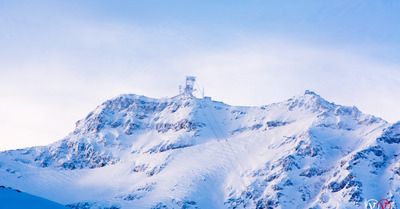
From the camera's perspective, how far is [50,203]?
172 feet

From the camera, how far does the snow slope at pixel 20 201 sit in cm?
5075

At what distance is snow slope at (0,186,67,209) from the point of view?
1998 inches

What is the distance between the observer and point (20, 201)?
5169 cm

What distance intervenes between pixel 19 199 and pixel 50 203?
3005 mm

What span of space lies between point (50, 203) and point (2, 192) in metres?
4.82

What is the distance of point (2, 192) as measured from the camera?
52.2 meters

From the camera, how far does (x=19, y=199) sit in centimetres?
5200

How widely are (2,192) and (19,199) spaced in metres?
1.88
